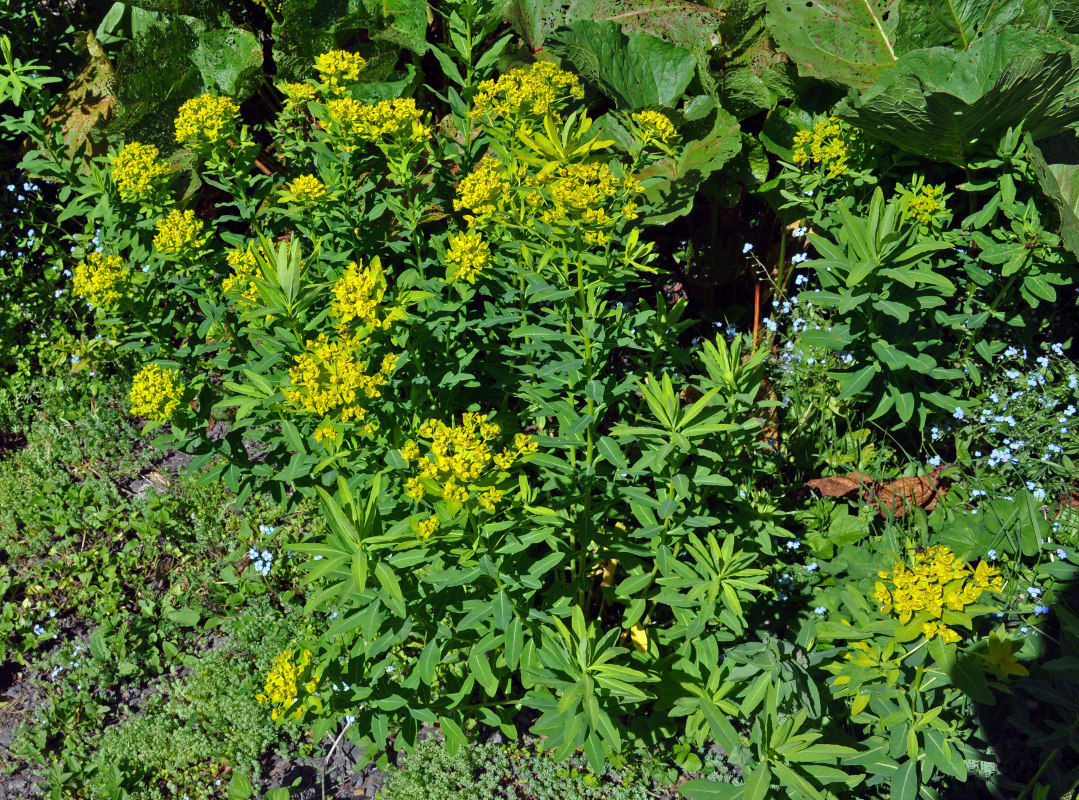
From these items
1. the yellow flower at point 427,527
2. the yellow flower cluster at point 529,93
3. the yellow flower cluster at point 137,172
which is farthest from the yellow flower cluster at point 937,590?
the yellow flower cluster at point 137,172

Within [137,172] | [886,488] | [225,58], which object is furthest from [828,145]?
[225,58]

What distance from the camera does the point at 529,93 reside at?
2244 millimetres

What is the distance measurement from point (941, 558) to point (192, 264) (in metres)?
2.28

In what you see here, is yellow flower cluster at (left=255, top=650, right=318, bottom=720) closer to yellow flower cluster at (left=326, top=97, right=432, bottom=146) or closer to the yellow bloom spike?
the yellow bloom spike

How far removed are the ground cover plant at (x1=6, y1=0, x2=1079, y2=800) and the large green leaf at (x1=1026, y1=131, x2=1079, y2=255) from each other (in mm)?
18

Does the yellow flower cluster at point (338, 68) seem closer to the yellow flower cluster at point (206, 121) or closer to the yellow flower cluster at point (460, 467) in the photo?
the yellow flower cluster at point (206, 121)

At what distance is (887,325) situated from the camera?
298 centimetres

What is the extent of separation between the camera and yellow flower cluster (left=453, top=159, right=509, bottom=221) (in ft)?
7.39

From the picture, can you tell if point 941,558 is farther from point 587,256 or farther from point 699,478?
point 587,256

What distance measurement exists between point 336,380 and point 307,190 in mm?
723

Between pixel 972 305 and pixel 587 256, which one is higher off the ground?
pixel 587 256

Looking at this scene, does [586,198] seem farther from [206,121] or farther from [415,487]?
[206,121]

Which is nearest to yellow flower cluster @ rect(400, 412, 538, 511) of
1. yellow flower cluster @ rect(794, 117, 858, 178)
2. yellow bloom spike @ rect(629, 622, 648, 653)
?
yellow bloom spike @ rect(629, 622, 648, 653)

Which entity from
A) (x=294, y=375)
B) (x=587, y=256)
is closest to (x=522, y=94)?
(x=587, y=256)
